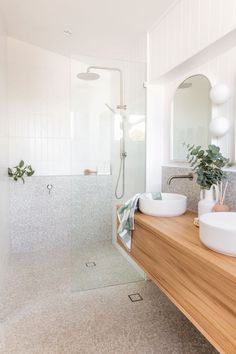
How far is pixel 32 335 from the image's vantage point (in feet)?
5.55

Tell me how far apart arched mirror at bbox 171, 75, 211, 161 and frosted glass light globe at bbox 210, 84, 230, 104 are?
117 mm

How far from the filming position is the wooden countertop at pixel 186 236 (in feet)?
3.07

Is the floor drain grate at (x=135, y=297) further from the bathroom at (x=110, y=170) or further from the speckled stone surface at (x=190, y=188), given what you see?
the speckled stone surface at (x=190, y=188)

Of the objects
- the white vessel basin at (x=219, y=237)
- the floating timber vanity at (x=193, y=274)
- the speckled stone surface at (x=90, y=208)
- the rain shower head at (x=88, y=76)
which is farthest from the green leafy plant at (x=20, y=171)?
the white vessel basin at (x=219, y=237)

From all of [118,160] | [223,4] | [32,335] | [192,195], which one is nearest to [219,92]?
[223,4]

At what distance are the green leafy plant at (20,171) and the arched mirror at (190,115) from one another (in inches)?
72.9

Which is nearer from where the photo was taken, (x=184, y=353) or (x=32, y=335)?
(x=184, y=353)

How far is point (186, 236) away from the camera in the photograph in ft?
4.22

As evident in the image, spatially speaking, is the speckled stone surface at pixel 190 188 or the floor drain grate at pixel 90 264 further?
the floor drain grate at pixel 90 264

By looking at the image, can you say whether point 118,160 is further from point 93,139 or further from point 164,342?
point 164,342

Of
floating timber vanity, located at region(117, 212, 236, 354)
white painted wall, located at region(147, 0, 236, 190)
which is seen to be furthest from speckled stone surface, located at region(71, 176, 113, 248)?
floating timber vanity, located at region(117, 212, 236, 354)

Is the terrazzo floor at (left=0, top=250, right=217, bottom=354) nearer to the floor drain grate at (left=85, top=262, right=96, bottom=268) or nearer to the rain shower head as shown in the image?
the floor drain grate at (left=85, top=262, right=96, bottom=268)

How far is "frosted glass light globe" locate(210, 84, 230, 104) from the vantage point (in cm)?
158

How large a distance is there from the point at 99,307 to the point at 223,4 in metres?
2.31
